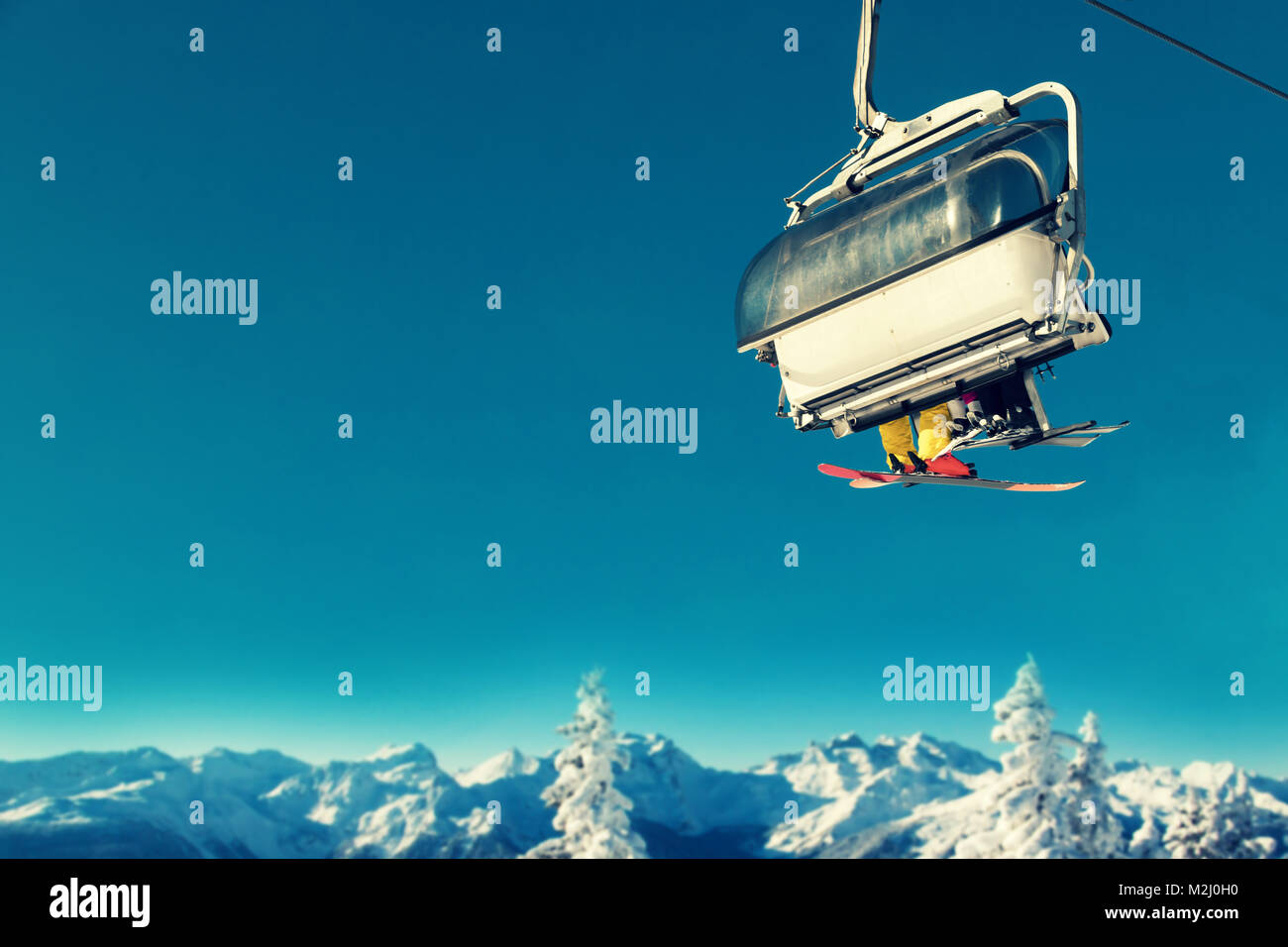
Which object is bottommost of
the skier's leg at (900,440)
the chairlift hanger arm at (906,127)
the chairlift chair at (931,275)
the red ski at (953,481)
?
the red ski at (953,481)

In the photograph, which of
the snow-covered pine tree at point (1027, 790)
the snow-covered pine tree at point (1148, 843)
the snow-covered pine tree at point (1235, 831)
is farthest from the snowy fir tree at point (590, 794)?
the snow-covered pine tree at point (1235, 831)

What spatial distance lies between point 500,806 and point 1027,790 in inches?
2471

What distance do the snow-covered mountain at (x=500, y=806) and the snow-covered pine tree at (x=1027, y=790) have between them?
124ft

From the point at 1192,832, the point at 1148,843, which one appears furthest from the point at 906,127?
the point at 1148,843

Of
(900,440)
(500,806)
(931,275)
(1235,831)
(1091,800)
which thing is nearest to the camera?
(931,275)

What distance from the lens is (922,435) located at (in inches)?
649

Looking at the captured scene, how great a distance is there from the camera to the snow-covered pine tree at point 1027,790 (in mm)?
42969

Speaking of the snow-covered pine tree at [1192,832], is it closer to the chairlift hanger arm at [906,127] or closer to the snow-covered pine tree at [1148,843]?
the snow-covered pine tree at [1148,843]

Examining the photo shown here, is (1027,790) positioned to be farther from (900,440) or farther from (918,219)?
(918,219)

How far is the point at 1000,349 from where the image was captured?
14.9 metres

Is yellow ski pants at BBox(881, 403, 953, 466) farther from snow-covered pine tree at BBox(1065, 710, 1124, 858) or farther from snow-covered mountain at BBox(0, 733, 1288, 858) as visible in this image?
snow-covered mountain at BBox(0, 733, 1288, 858)

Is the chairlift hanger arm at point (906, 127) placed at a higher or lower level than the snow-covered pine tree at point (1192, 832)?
higher

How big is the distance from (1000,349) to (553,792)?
115 ft
